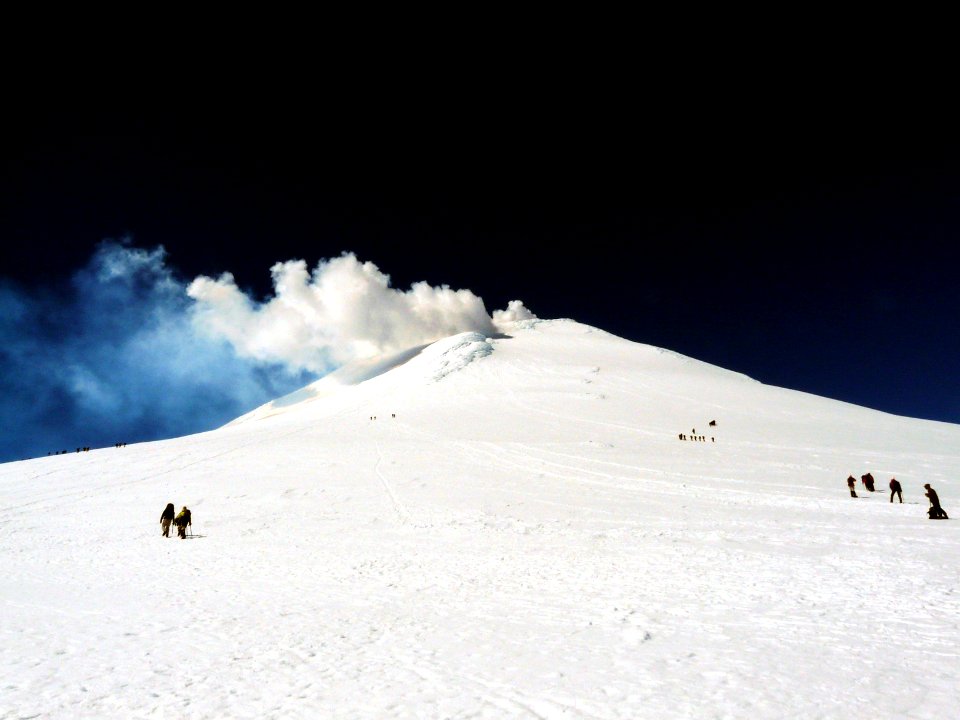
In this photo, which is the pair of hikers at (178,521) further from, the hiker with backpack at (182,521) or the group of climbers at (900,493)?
the group of climbers at (900,493)

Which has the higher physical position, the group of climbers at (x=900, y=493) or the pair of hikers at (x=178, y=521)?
the group of climbers at (x=900, y=493)

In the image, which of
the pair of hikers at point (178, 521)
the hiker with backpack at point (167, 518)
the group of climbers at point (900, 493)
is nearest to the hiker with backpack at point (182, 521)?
the pair of hikers at point (178, 521)

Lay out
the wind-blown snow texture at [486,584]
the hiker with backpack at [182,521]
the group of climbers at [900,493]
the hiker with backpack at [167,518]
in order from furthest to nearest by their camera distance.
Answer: the hiker with backpack at [167,518], the hiker with backpack at [182,521], the group of climbers at [900,493], the wind-blown snow texture at [486,584]

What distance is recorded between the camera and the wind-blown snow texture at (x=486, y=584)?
7461 mm

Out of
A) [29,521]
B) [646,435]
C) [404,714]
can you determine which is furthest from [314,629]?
[646,435]

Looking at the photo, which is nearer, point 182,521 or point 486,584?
point 486,584

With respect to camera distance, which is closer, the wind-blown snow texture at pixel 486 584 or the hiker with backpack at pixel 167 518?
the wind-blown snow texture at pixel 486 584

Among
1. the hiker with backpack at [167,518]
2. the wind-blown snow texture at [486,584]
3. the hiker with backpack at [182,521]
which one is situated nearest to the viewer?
the wind-blown snow texture at [486,584]

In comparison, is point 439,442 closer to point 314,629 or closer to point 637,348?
point 314,629

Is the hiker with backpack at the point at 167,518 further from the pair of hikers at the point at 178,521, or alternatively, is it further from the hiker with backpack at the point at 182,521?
the hiker with backpack at the point at 182,521

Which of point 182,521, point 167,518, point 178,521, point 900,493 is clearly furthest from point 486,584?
point 900,493

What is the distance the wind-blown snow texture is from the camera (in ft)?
24.5

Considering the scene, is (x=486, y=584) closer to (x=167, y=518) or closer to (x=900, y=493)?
(x=167, y=518)

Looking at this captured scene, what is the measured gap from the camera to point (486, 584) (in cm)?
1374
